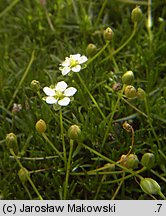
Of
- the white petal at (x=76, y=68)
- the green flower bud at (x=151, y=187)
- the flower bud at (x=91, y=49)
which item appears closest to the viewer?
the green flower bud at (x=151, y=187)

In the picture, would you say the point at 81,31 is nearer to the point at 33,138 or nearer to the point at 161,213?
the point at 33,138

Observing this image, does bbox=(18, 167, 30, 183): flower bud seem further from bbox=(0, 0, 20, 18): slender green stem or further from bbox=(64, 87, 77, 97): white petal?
bbox=(0, 0, 20, 18): slender green stem

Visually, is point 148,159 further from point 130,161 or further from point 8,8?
point 8,8

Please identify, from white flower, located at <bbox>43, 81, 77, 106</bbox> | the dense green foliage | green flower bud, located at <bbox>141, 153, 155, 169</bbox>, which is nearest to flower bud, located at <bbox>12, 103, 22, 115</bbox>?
the dense green foliage

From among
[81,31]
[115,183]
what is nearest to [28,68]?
[81,31]

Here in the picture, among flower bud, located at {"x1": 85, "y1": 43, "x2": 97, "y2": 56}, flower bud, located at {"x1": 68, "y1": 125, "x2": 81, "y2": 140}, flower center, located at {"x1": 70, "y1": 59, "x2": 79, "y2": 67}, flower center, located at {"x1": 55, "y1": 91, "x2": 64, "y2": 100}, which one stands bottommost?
flower bud, located at {"x1": 68, "y1": 125, "x2": 81, "y2": 140}

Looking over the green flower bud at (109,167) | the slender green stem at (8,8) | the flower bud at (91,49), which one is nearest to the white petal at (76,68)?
the flower bud at (91,49)

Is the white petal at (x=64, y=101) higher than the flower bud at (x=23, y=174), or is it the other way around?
the white petal at (x=64, y=101)

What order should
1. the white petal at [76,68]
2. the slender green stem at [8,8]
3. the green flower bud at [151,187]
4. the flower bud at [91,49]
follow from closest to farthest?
the green flower bud at [151,187] → the white petal at [76,68] → the flower bud at [91,49] → the slender green stem at [8,8]

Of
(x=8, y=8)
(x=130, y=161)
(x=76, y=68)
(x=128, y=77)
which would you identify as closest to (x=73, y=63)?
(x=76, y=68)

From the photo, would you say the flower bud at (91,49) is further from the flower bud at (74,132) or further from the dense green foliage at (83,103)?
the flower bud at (74,132)
